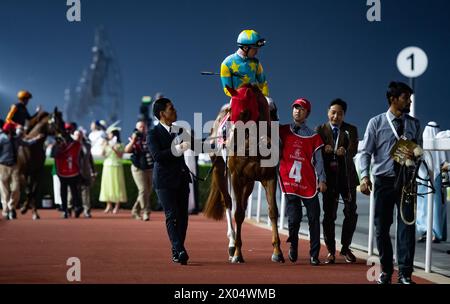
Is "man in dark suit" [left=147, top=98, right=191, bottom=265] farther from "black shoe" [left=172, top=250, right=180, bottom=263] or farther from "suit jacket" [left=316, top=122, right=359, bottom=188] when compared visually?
"suit jacket" [left=316, top=122, right=359, bottom=188]

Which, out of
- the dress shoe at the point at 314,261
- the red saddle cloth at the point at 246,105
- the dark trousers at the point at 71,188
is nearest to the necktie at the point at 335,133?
the red saddle cloth at the point at 246,105

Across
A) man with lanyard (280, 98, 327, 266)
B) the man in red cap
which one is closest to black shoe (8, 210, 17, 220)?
the man in red cap

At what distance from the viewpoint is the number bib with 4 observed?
11.8m

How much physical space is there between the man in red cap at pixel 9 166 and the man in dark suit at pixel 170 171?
8.55 meters

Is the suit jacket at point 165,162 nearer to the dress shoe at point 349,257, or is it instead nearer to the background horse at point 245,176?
the background horse at point 245,176

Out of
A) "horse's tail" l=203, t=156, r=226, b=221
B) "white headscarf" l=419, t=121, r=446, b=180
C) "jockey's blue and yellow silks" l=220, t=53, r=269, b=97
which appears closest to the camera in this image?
"jockey's blue and yellow silks" l=220, t=53, r=269, b=97

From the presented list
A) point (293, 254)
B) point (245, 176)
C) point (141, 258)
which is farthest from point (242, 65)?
point (141, 258)

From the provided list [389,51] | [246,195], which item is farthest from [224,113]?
[389,51]

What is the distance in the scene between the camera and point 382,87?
34469mm

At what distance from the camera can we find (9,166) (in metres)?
19.7

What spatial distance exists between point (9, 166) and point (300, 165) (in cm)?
935

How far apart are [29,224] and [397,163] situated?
10.5 m

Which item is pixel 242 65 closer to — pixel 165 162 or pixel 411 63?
pixel 165 162
